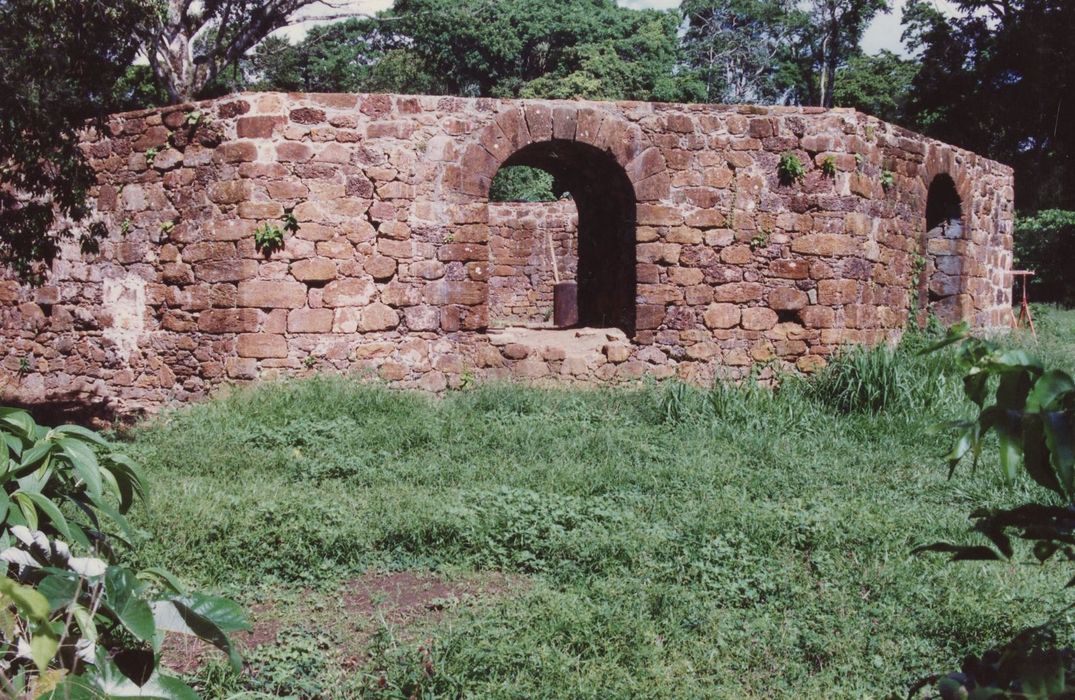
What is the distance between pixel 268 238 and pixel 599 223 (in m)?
3.79

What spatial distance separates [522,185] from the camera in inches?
1044

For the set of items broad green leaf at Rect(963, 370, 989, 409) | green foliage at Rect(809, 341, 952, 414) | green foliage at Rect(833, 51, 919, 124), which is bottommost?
green foliage at Rect(809, 341, 952, 414)

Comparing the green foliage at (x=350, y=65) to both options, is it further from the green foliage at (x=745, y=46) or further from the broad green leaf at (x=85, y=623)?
the broad green leaf at (x=85, y=623)

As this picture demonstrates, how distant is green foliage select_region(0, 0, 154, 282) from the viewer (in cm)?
605

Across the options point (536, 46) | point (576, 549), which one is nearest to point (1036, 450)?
point (576, 549)

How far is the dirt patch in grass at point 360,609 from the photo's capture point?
342cm

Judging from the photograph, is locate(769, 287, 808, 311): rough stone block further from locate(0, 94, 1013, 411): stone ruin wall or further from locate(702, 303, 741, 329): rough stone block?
locate(702, 303, 741, 329): rough stone block

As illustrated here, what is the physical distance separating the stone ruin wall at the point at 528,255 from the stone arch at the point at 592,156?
6.74 meters

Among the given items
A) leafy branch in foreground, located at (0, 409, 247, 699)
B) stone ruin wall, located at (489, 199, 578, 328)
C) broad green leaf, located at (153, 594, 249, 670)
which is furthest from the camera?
stone ruin wall, located at (489, 199, 578, 328)

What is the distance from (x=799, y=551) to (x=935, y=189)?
8011 millimetres

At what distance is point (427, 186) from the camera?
27.3 feet

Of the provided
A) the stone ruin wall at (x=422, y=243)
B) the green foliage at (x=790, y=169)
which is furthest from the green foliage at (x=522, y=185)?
the green foliage at (x=790, y=169)

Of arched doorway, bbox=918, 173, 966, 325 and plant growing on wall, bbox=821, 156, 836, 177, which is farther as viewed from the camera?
arched doorway, bbox=918, 173, 966, 325

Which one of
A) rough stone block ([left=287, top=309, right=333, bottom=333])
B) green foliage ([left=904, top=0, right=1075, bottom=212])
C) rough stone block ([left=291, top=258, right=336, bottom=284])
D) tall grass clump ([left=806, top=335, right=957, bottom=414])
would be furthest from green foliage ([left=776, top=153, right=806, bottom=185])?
green foliage ([left=904, top=0, right=1075, bottom=212])
